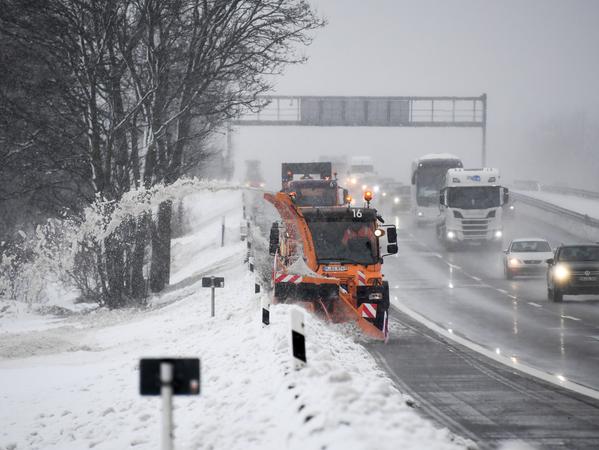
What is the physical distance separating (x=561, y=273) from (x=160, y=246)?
37.5 ft

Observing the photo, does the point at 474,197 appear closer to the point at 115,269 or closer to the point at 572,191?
the point at 115,269

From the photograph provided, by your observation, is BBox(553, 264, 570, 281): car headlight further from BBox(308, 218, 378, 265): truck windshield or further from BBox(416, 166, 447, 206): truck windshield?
BBox(416, 166, 447, 206): truck windshield

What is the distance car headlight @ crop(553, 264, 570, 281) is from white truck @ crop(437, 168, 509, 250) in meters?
16.4

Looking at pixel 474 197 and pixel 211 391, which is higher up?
pixel 474 197

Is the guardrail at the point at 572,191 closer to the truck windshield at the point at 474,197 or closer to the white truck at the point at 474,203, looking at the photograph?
the white truck at the point at 474,203

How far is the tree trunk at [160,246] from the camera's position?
2827 cm

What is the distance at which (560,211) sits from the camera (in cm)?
5925

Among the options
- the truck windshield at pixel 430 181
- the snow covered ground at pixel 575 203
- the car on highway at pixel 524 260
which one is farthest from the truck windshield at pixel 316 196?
A: the snow covered ground at pixel 575 203

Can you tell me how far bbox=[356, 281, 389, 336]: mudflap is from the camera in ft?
57.4

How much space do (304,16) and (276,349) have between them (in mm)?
18007

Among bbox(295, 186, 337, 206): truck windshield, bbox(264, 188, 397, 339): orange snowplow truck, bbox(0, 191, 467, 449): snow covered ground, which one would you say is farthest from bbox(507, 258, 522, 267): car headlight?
bbox(264, 188, 397, 339): orange snowplow truck

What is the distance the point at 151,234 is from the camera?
28.5 m

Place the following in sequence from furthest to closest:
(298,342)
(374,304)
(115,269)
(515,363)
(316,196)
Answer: (316,196), (115,269), (374,304), (515,363), (298,342)

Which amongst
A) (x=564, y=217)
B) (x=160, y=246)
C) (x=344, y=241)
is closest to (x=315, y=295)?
(x=344, y=241)
